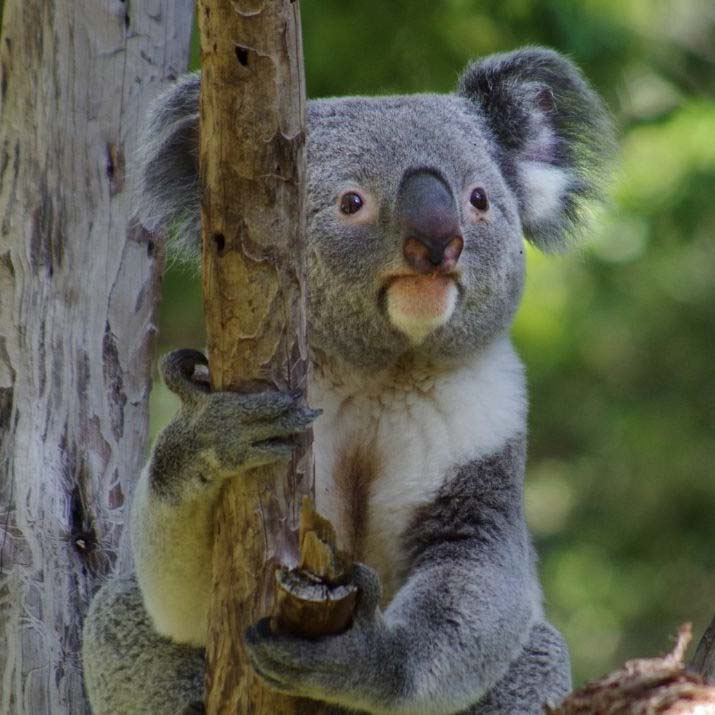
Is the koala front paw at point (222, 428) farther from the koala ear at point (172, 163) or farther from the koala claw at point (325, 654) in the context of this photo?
the koala ear at point (172, 163)

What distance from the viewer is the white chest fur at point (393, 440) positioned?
14.0ft

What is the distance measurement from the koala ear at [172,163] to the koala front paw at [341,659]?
1.55 meters

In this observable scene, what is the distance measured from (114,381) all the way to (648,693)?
94.8 inches

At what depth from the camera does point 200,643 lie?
167 inches

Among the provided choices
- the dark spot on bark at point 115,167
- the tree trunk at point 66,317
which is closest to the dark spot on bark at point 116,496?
the tree trunk at point 66,317

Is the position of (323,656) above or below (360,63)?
below

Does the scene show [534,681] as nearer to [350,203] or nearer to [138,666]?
[138,666]

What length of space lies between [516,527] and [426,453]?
0.34 metres

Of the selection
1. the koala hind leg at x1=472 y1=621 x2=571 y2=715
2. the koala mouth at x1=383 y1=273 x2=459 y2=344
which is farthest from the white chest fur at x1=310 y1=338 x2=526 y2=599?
the koala hind leg at x1=472 y1=621 x2=571 y2=715

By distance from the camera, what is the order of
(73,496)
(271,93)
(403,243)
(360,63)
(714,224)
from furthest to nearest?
(714,224)
(360,63)
(73,496)
(403,243)
(271,93)

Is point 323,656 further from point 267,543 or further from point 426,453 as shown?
point 426,453

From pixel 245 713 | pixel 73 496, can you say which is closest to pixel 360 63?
pixel 73 496

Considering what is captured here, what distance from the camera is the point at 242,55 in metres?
3.39

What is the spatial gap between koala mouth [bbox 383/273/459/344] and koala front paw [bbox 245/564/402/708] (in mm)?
845
